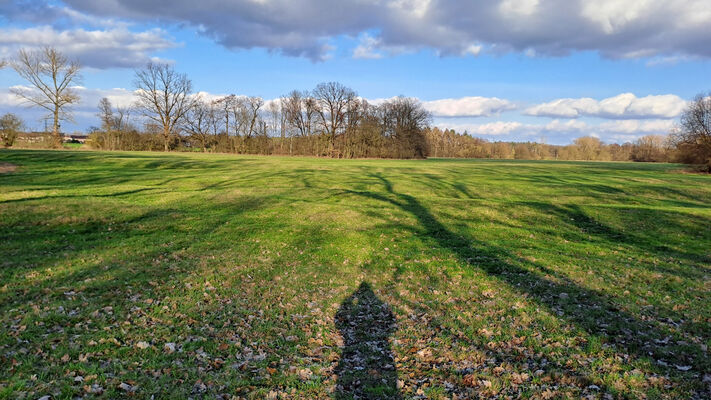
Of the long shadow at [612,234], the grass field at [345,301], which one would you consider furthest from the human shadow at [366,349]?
the long shadow at [612,234]

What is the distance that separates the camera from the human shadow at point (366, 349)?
249 inches

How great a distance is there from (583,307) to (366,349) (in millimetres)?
5822

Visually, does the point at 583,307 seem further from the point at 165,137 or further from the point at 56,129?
the point at 165,137

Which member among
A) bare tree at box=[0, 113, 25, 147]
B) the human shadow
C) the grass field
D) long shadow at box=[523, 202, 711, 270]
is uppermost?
bare tree at box=[0, 113, 25, 147]

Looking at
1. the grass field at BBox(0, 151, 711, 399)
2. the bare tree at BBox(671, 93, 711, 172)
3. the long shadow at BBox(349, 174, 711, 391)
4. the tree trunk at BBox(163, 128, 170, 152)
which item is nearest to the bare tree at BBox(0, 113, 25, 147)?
the tree trunk at BBox(163, 128, 170, 152)

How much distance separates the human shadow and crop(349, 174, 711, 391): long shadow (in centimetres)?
432

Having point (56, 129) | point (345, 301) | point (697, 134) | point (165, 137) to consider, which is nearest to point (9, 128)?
point (56, 129)

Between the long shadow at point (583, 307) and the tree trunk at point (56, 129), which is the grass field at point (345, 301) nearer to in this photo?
the long shadow at point (583, 307)

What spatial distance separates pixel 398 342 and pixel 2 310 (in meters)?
8.52

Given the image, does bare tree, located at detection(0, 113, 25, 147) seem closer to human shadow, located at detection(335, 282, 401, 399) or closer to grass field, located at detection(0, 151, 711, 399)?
grass field, located at detection(0, 151, 711, 399)

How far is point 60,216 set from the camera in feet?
53.6

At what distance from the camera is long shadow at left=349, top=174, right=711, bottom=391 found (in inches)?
287

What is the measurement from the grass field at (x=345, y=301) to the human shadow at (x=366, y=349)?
0.04m

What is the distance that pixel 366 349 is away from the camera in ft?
25.3
